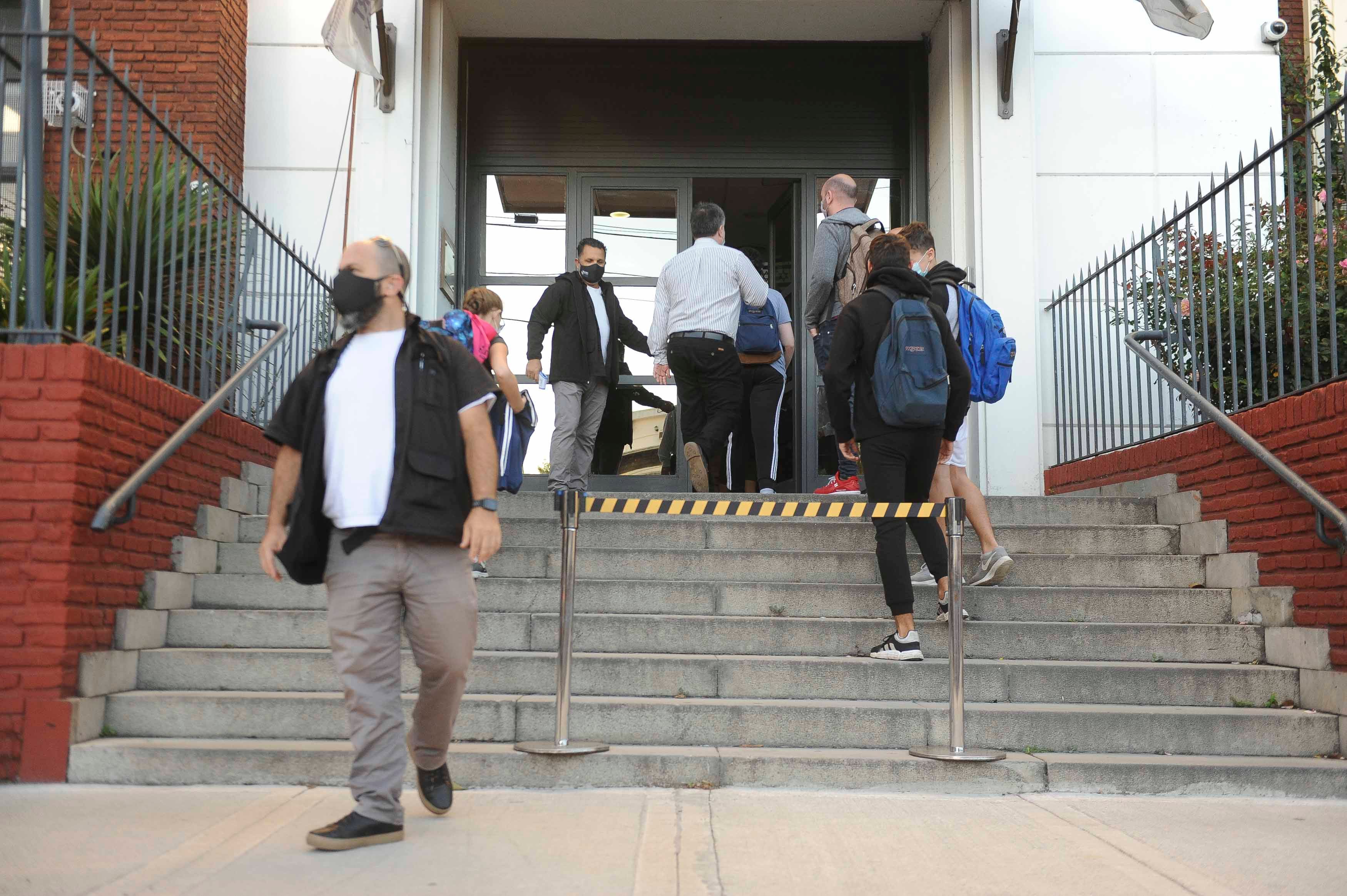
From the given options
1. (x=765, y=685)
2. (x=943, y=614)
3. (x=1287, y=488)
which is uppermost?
(x=1287, y=488)

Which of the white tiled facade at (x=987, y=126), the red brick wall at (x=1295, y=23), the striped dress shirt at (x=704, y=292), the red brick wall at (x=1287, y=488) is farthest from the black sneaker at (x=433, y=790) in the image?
the red brick wall at (x=1295, y=23)

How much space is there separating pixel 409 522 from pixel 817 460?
7.16 metres

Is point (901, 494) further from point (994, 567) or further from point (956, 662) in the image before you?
point (956, 662)

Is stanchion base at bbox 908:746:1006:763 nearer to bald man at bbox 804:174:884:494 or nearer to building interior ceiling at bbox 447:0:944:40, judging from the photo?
bald man at bbox 804:174:884:494

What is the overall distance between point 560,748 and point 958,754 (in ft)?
5.03

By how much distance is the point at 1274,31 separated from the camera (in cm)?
996

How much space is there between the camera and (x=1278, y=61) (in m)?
10.1

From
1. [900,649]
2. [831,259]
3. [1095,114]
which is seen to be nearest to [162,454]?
[900,649]

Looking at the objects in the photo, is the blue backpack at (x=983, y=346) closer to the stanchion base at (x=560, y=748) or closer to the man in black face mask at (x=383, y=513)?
the stanchion base at (x=560, y=748)

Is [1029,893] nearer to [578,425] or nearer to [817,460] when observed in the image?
[578,425]

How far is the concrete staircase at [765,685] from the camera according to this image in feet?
15.5

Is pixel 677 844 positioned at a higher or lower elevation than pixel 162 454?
lower

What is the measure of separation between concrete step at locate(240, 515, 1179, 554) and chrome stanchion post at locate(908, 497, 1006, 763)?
165cm

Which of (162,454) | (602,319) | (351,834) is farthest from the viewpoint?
(602,319)
